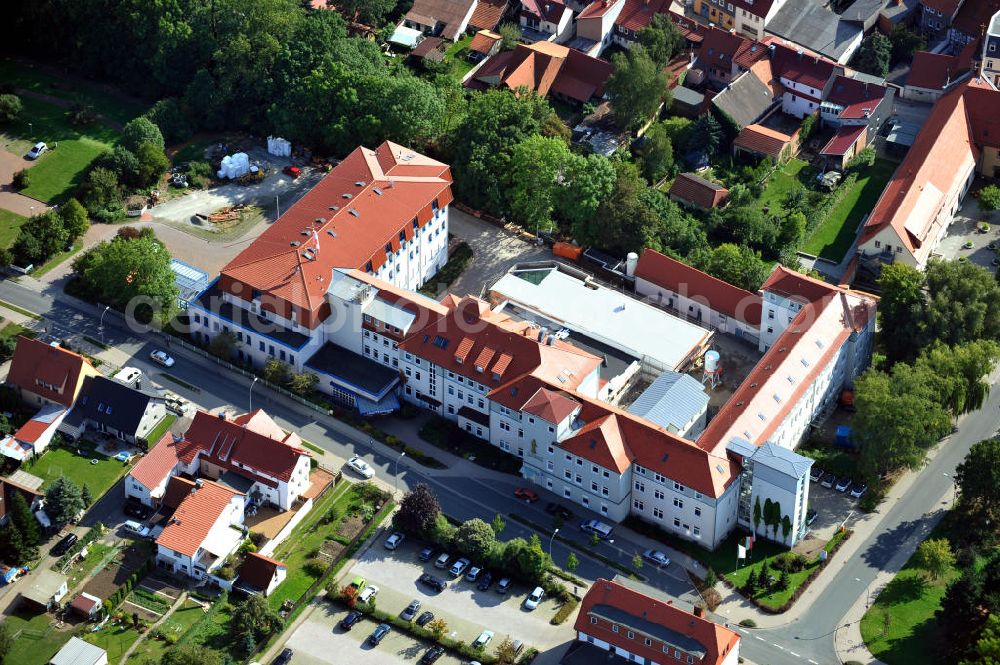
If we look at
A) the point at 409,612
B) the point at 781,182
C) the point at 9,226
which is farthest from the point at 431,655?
the point at 781,182

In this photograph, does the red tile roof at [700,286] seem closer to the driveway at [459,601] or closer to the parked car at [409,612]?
the driveway at [459,601]

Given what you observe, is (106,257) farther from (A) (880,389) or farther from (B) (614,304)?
A: (A) (880,389)

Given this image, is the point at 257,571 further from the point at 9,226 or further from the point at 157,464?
the point at 9,226

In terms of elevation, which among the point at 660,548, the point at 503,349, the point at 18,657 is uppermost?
the point at 503,349

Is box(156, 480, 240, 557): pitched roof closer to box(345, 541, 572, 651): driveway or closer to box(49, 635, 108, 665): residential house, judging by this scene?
box(49, 635, 108, 665): residential house

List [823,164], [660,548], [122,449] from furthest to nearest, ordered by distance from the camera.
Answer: [823,164], [122,449], [660,548]

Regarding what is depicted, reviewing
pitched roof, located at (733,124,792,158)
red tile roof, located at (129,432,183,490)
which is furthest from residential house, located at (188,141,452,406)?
pitched roof, located at (733,124,792,158)

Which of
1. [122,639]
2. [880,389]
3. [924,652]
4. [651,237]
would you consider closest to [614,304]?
[651,237]
